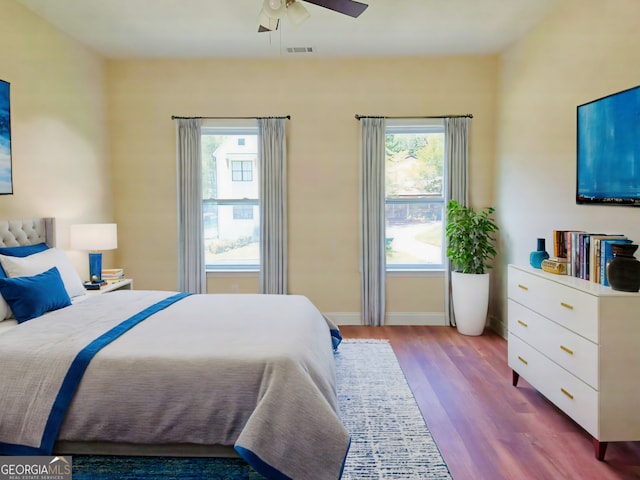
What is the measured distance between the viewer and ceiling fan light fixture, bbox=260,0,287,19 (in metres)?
2.62

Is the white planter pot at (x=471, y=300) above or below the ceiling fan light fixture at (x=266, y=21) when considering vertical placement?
below

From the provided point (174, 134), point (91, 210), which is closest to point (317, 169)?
point (174, 134)

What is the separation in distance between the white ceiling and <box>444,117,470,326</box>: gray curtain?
2.61 feet

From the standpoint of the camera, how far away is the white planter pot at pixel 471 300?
4.46m

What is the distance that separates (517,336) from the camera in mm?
3211

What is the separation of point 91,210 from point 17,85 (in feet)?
4.63

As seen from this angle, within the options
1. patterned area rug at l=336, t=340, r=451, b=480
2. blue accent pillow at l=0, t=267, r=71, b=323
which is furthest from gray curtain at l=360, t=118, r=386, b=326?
blue accent pillow at l=0, t=267, r=71, b=323

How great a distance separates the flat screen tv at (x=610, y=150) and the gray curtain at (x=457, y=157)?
1.65 metres

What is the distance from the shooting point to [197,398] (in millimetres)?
1991

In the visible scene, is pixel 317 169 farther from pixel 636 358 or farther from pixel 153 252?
pixel 636 358

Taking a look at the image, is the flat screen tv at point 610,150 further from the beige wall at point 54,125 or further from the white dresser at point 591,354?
the beige wall at point 54,125

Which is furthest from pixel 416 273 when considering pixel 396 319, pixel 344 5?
pixel 344 5

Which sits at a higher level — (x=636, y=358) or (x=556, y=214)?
(x=556, y=214)

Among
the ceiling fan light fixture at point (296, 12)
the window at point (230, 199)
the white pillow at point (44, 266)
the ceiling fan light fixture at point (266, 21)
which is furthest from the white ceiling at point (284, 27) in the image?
the white pillow at point (44, 266)
